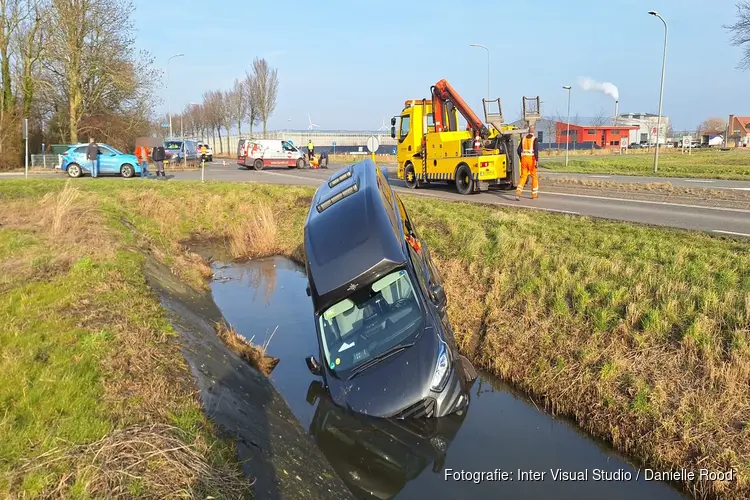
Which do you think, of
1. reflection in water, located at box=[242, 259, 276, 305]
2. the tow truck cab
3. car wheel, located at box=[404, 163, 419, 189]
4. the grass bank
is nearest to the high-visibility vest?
car wheel, located at box=[404, 163, 419, 189]

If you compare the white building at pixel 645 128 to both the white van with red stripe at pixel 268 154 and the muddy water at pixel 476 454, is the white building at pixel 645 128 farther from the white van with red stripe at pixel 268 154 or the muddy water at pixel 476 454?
the muddy water at pixel 476 454

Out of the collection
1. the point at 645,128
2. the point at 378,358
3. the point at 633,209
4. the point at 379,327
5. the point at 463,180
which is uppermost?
the point at 645,128

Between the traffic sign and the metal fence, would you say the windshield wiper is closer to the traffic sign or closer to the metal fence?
the traffic sign

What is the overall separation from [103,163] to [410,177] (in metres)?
15.0

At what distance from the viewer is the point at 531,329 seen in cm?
824

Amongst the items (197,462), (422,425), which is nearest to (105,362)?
(197,462)

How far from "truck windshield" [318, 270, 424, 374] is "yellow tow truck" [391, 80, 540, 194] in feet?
37.9

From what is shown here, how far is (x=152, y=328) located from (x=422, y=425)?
11.1 ft

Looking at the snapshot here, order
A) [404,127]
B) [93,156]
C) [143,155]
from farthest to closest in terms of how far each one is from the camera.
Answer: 1. [143,155]
2. [93,156]
3. [404,127]

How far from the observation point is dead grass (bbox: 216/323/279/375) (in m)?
8.19

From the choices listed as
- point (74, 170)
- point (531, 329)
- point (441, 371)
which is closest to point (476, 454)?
point (441, 371)

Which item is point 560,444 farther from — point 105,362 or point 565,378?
point 105,362

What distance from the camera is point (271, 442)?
5258mm

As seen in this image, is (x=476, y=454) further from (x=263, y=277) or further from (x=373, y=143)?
(x=373, y=143)
